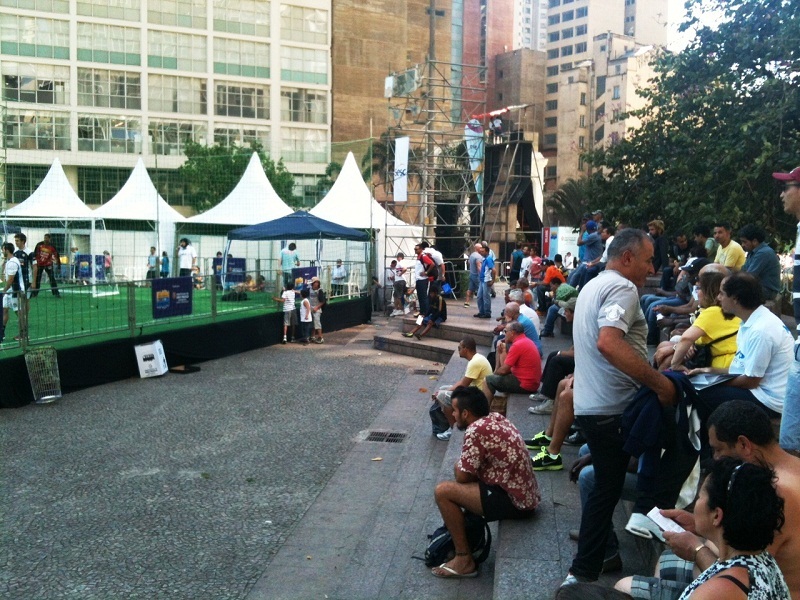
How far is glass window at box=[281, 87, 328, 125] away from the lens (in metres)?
55.6

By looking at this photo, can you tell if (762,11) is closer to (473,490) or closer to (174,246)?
(473,490)

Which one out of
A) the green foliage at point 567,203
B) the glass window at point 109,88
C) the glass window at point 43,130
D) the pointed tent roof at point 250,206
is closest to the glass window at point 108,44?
the glass window at point 109,88

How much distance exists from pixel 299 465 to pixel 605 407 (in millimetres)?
5017

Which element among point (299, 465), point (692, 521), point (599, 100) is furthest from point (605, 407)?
point (599, 100)

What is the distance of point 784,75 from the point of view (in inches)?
534

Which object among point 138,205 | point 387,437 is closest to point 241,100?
point 138,205

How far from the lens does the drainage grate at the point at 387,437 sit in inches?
375

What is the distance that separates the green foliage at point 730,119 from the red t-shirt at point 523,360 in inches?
238

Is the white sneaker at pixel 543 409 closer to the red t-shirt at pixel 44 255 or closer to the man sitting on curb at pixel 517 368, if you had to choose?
the man sitting on curb at pixel 517 368

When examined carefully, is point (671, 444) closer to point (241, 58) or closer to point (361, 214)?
point (361, 214)

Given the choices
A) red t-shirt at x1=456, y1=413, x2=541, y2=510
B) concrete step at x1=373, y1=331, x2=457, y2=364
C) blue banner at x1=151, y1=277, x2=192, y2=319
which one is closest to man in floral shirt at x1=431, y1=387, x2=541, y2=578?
red t-shirt at x1=456, y1=413, x2=541, y2=510

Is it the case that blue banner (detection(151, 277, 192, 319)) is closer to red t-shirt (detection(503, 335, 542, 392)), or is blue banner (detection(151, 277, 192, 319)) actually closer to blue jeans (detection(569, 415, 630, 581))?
red t-shirt (detection(503, 335, 542, 392))

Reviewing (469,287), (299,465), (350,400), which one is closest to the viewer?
(299,465)

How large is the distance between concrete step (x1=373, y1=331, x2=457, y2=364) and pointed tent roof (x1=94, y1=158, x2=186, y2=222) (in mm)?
10420
